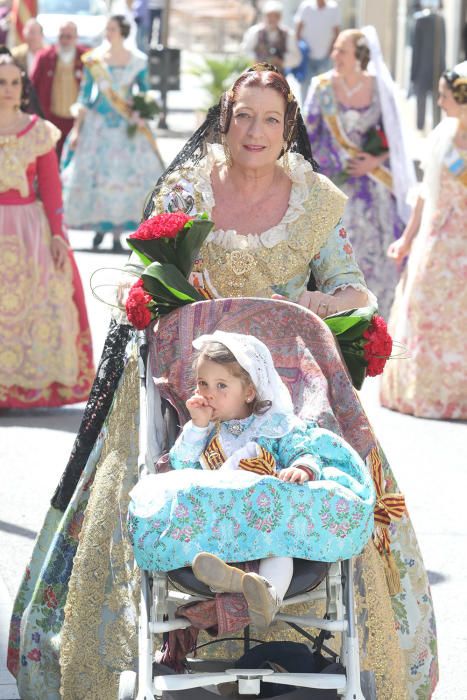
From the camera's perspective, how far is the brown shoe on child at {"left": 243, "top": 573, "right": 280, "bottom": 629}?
3.45m

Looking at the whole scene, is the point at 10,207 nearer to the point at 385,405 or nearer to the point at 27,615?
the point at 385,405

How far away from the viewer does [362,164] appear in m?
10.7

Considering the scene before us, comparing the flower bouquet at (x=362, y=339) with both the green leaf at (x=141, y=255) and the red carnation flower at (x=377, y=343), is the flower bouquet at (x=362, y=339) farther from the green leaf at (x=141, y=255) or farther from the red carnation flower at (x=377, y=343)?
the green leaf at (x=141, y=255)

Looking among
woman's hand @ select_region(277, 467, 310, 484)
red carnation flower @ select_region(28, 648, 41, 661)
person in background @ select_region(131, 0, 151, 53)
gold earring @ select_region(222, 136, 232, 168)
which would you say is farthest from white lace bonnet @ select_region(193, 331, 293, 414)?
person in background @ select_region(131, 0, 151, 53)

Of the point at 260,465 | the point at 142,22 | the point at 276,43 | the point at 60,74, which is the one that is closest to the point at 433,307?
the point at 260,465

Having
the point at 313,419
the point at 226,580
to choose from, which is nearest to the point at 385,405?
the point at 313,419

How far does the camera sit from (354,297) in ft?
15.3

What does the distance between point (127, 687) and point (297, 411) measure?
2.62ft

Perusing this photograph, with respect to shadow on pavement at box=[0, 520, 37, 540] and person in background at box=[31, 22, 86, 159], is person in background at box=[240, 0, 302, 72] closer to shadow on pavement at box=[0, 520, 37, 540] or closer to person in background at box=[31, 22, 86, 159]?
person in background at box=[31, 22, 86, 159]

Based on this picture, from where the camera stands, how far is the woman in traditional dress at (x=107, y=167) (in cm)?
1478

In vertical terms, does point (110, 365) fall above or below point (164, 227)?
below

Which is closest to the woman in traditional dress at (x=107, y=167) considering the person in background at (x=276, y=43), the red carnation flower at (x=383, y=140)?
the red carnation flower at (x=383, y=140)

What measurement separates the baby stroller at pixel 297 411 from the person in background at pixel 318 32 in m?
17.2

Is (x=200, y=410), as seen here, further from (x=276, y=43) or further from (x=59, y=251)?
(x=276, y=43)
